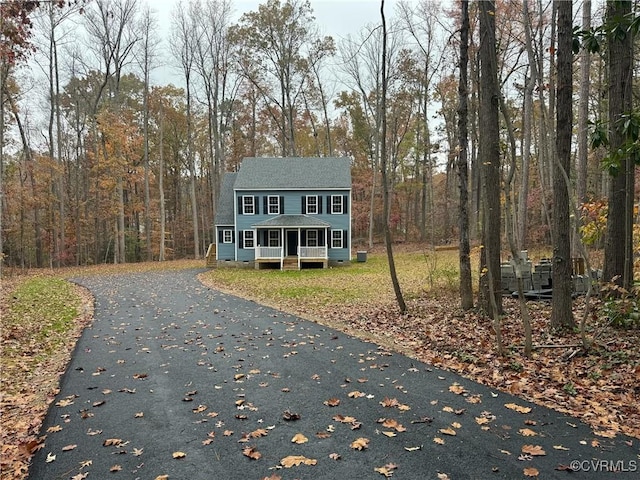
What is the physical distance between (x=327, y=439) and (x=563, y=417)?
227 cm

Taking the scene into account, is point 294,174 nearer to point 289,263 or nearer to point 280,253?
point 280,253

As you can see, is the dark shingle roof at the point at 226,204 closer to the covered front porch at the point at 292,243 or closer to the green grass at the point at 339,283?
the covered front porch at the point at 292,243

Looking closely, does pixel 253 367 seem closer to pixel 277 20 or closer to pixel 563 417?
pixel 563 417

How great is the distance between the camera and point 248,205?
80.4 ft

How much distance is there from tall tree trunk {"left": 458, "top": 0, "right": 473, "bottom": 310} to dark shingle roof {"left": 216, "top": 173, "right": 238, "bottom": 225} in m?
18.3

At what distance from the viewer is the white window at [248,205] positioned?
963 inches

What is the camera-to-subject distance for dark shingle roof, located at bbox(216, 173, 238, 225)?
25125 millimetres

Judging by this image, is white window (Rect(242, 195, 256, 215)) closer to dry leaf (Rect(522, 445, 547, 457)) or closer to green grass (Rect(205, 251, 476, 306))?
green grass (Rect(205, 251, 476, 306))

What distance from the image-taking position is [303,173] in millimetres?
25172

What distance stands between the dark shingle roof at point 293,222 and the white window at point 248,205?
37.1 inches

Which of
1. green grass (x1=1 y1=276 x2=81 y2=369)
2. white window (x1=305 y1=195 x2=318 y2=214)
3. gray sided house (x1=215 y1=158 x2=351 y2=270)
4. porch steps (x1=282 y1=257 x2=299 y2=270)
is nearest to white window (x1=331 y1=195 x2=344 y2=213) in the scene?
gray sided house (x1=215 y1=158 x2=351 y2=270)

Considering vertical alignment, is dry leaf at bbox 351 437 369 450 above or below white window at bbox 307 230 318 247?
below

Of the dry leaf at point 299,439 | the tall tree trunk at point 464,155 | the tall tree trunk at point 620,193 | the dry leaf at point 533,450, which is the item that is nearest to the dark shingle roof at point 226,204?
the tall tree trunk at point 464,155

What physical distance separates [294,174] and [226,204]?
470 centimetres
